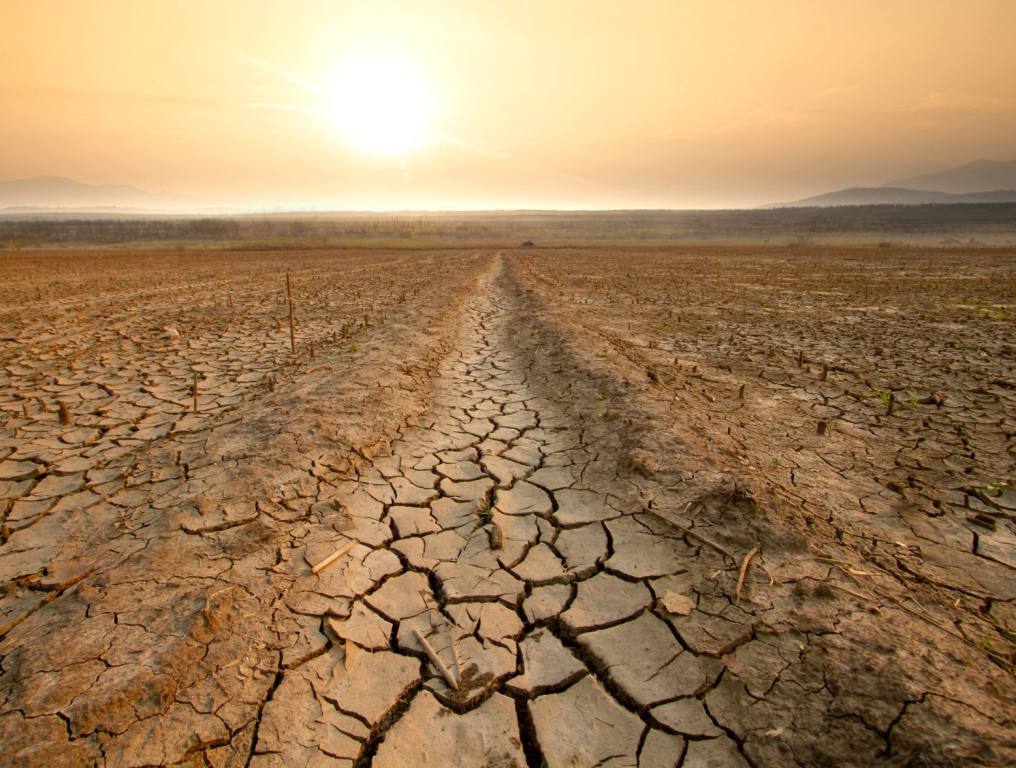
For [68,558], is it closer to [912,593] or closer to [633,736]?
[633,736]

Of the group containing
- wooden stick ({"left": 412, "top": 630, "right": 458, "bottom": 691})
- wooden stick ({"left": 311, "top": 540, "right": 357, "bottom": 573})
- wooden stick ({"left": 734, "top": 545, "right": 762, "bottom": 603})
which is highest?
wooden stick ({"left": 734, "top": 545, "right": 762, "bottom": 603})

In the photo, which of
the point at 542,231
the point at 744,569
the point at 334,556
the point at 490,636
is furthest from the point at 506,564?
the point at 542,231

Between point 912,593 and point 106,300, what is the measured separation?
1533 centimetres

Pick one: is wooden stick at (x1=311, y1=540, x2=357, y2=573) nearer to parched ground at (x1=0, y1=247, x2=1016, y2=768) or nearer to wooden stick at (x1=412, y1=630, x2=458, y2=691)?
parched ground at (x1=0, y1=247, x2=1016, y2=768)

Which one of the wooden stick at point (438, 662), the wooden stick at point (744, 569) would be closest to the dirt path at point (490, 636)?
the wooden stick at point (438, 662)

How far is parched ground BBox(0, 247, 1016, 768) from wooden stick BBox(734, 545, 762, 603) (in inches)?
0.9

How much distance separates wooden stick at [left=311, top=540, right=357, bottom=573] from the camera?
7.95 feet

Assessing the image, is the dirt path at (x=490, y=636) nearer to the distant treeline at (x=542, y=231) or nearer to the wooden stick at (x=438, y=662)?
the wooden stick at (x=438, y=662)

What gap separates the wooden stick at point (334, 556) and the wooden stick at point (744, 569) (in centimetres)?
196

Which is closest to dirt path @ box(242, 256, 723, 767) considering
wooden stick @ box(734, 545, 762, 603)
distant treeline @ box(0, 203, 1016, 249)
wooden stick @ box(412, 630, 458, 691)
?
wooden stick @ box(412, 630, 458, 691)

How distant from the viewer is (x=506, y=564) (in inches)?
101

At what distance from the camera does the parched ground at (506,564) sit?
162 cm

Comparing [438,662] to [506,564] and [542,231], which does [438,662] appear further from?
[542,231]

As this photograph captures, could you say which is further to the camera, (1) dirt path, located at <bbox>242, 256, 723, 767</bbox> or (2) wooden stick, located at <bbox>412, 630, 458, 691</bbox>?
(2) wooden stick, located at <bbox>412, 630, 458, 691</bbox>
